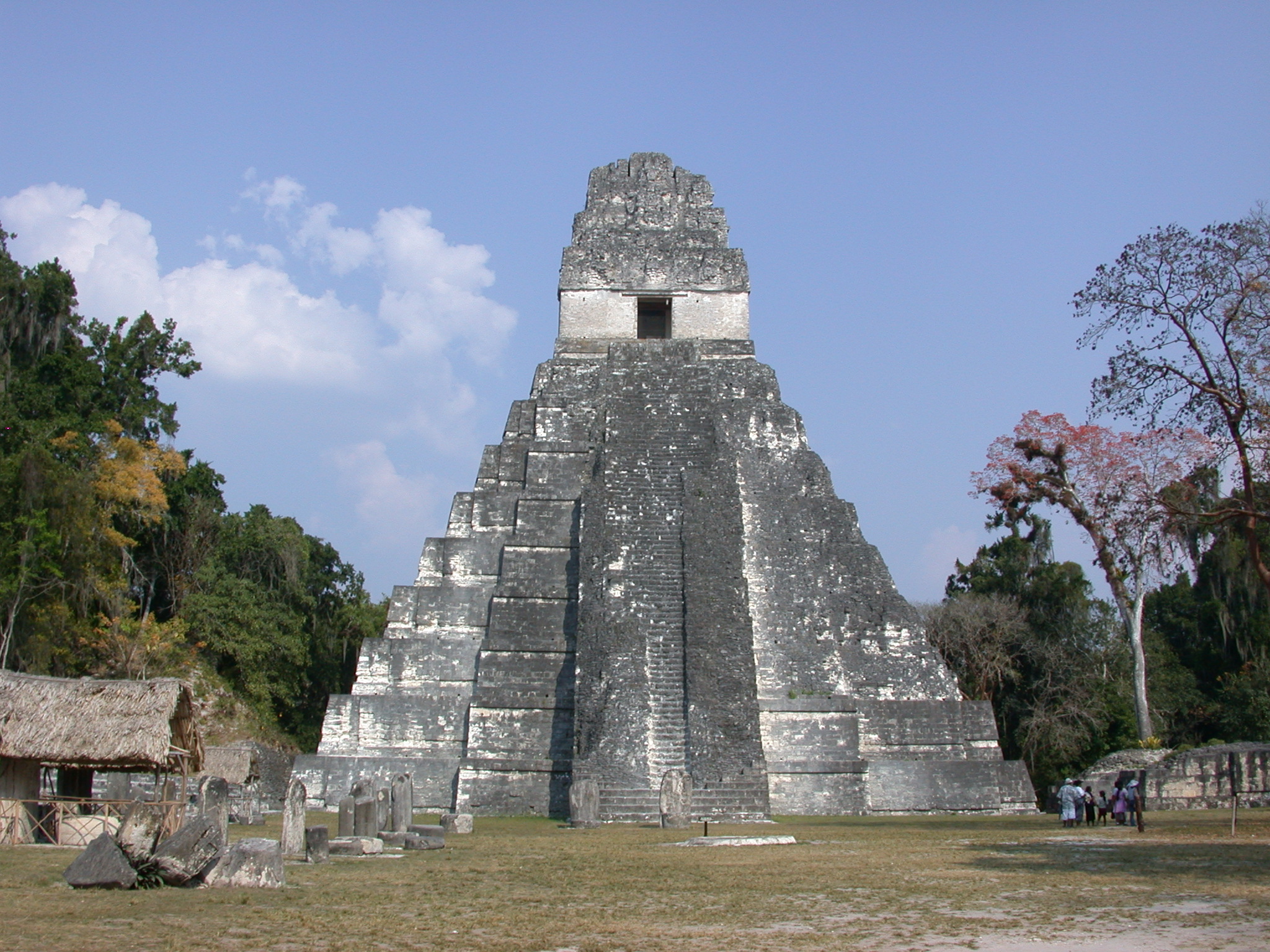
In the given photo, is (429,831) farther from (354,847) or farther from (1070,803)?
(1070,803)

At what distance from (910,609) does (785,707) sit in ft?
10.2

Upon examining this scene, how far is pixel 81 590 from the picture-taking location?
751 inches

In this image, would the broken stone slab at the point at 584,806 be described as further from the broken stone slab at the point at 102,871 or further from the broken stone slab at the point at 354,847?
the broken stone slab at the point at 102,871

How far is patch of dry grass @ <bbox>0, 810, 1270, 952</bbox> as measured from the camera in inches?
196

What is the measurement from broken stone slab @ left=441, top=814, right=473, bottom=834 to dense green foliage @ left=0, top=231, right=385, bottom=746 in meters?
9.80

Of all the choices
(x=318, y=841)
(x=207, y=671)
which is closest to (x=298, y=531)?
(x=207, y=671)

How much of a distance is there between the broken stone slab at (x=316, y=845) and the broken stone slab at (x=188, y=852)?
1527 millimetres

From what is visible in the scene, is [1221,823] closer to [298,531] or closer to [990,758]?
[990,758]

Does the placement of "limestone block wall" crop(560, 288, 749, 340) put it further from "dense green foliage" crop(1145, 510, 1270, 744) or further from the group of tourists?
the group of tourists

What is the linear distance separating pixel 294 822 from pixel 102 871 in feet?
8.09

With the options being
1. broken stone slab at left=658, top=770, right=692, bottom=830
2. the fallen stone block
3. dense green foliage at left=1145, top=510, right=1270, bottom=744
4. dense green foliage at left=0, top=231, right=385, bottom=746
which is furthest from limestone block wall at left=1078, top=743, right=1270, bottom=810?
dense green foliage at left=0, top=231, right=385, bottom=746

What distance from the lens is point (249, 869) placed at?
698cm

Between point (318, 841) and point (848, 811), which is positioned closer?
point (318, 841)

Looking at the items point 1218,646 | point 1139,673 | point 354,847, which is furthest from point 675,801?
point 1218,646
